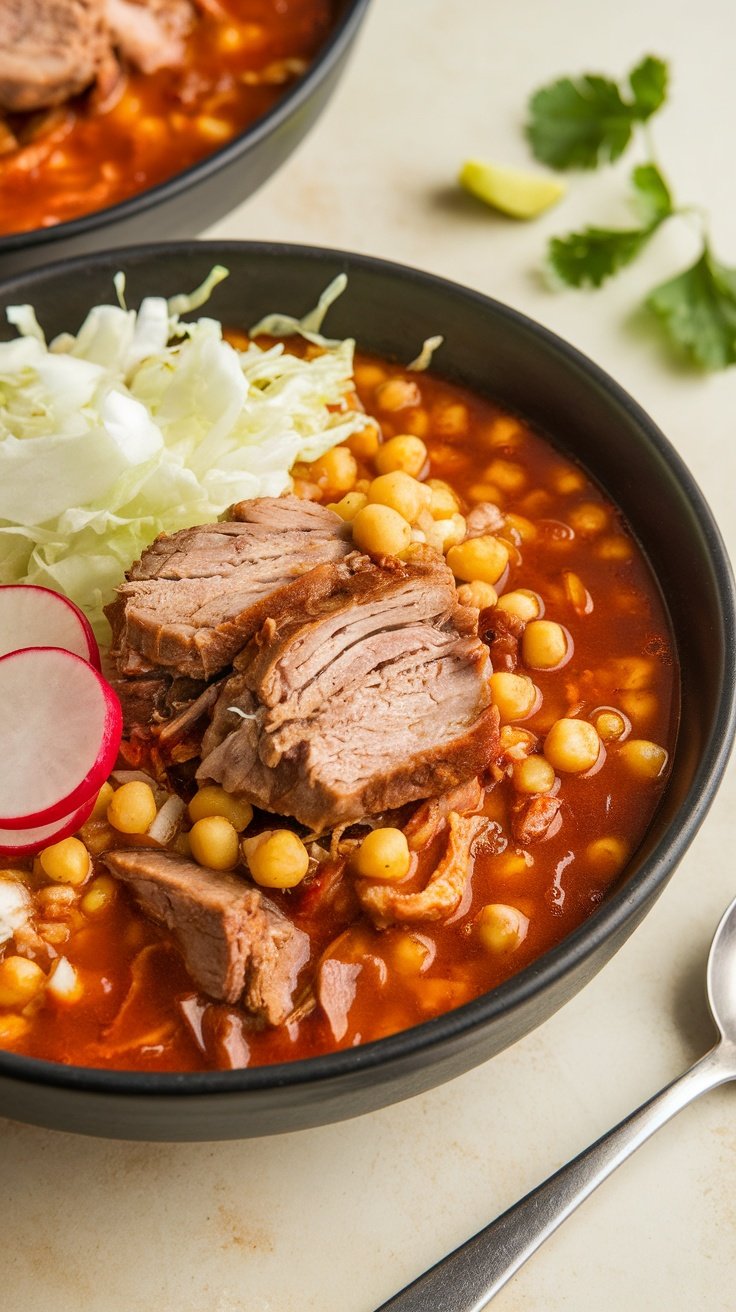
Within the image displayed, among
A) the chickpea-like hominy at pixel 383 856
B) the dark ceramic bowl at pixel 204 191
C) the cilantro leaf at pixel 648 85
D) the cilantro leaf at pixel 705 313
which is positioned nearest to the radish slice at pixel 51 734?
the chickpea-like hominy at pixel 383 856

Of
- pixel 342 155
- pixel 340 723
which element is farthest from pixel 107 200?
pixel 340 723

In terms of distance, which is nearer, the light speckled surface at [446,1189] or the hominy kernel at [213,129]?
the light speckled surface at [446,1189]

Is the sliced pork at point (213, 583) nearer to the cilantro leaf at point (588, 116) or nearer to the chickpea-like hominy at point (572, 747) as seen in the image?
the chickpea-like hominy at point (572, 747)

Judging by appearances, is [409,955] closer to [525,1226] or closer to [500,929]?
[500,929]

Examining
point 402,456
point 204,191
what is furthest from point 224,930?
point 204,191

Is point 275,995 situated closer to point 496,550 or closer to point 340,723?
point 340,723

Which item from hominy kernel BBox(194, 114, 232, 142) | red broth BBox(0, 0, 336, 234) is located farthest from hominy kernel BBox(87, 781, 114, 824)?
hominy kernel BBox(194, 114, 232, 142)
